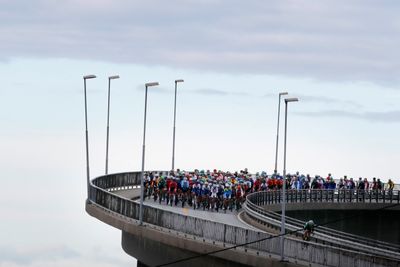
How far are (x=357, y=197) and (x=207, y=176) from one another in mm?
14411

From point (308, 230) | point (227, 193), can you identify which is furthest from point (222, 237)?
point (227, 193)

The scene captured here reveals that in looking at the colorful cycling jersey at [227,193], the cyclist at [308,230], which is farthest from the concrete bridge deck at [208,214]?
the cyclist at [308,230]

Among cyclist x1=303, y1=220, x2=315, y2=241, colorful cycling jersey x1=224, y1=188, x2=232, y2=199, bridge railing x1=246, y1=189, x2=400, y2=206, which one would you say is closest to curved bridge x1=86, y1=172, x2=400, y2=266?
cyclist x1=303, y1=220, x2=315, y2=241

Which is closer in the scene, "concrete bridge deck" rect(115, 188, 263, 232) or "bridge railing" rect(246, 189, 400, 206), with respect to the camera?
"concrete bridge deck" rect(115, 188, 263, 232)

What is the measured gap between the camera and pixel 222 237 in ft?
172

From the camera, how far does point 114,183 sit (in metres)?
82.0

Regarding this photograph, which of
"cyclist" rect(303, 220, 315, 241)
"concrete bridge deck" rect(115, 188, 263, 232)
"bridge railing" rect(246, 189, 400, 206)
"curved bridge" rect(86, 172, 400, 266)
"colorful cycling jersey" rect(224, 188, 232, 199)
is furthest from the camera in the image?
"bridge railing" rect(246, 189, 400, 206)

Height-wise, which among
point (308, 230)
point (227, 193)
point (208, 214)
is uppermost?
point (308, 230)

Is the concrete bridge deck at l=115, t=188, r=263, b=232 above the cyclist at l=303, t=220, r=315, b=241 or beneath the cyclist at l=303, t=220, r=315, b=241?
beneath

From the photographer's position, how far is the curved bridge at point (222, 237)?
45.4 m

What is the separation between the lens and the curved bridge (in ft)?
149

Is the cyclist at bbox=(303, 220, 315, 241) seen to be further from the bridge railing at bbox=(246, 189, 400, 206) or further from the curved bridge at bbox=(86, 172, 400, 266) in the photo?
the bridge railing at bbox=(246, 189, 400, 206)

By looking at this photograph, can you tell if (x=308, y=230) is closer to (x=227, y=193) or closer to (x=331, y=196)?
(x=227, y=193)

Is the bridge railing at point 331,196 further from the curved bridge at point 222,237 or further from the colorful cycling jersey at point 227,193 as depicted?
the curved bridge at point 222,237
